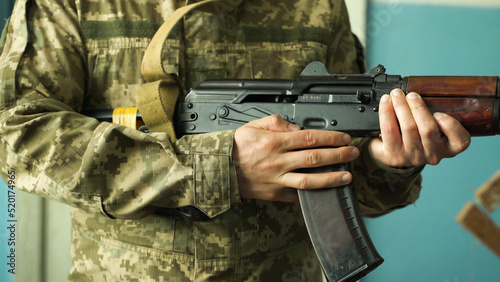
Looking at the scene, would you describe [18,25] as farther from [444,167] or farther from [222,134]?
[444,167]

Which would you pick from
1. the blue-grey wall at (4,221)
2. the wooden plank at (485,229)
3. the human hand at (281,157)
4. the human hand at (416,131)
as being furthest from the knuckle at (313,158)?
the blue-grey wall at (4,221)

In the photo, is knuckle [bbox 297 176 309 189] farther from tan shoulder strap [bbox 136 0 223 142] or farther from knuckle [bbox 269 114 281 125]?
tan shoulder strap [bbox 136 0 223 142]

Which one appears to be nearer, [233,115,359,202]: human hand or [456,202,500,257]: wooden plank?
[456,202,500,257]: wooden plank

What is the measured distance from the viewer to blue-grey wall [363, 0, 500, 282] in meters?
0.80

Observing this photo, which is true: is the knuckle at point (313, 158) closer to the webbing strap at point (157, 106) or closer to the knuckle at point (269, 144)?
the knuckle at point (269, 144)

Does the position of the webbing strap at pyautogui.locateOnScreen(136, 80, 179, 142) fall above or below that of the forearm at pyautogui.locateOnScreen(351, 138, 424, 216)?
above

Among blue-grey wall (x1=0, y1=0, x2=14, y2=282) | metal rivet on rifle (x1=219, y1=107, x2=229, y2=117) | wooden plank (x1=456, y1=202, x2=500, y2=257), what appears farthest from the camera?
blue-grey wall (x1=0, y1=0, x2=14, y2=282)

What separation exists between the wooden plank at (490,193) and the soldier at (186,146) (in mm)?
66

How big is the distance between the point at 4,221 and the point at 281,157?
29.1 inches

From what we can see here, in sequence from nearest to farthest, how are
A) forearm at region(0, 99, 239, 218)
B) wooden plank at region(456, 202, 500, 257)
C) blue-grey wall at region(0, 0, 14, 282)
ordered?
1. wooden plank at region(456, 202, 500, 257)
2. forearm at region(0, 99, 239, 218)
3. blue-grey wall at region(0, 0, 14, 282)

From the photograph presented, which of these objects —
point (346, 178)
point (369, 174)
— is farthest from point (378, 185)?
point (346, 178)

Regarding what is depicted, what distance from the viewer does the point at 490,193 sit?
0.66 metres

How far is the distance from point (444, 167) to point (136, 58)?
710mm

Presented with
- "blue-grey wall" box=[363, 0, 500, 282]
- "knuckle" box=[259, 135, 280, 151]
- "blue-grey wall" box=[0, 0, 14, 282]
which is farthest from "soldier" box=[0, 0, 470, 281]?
"blue-grey wall" box=[0, 0, 14, 282]
